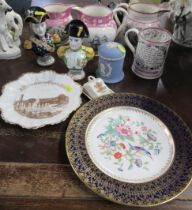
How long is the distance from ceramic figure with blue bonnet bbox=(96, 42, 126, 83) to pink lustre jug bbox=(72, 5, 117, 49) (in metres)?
0.10

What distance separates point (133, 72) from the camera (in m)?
0.78

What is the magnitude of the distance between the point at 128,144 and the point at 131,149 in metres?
0.01

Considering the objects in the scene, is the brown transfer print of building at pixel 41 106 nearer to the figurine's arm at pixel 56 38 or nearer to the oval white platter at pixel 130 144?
the oval white platter at pixel 130 144

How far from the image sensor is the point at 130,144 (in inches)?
22.7

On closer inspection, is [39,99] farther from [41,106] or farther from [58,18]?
[58,18]

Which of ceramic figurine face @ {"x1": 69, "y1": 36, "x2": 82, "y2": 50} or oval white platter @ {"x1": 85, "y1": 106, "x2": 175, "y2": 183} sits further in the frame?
ceramic figurine face @ {"x1": 69, "y1": 36, "x2": 82, "y2": 50}

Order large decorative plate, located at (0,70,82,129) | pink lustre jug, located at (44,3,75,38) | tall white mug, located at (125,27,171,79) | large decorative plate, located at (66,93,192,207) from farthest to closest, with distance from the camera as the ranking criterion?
pink lustre jug, located at (44,3,75,38)
tall white mug, located at (125,27,171,79)
large decorative plate, located at (0,70,82,129)
large decorative plate, located at (66,93,192,207)

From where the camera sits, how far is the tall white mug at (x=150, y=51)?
27.8 inches

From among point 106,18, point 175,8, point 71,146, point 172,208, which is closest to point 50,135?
point 71,146

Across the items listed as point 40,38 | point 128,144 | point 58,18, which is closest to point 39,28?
point 40,38

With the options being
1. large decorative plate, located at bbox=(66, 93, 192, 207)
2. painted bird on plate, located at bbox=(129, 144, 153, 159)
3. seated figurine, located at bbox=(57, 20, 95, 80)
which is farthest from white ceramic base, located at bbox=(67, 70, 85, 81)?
painted bird on plate, located at bbox=(129, 144, 153, 159)

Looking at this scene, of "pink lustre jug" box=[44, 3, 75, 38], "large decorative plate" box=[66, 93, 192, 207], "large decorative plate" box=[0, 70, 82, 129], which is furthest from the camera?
"pink lustre jug" box=[44, 3, 75, 38]

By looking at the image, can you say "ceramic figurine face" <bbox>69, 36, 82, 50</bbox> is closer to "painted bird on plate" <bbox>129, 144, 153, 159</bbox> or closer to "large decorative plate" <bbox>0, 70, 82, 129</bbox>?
"large decorative plate" <bbox>0, 70, 82, 129</bbox>

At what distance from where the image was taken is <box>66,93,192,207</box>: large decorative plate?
0.49 m
